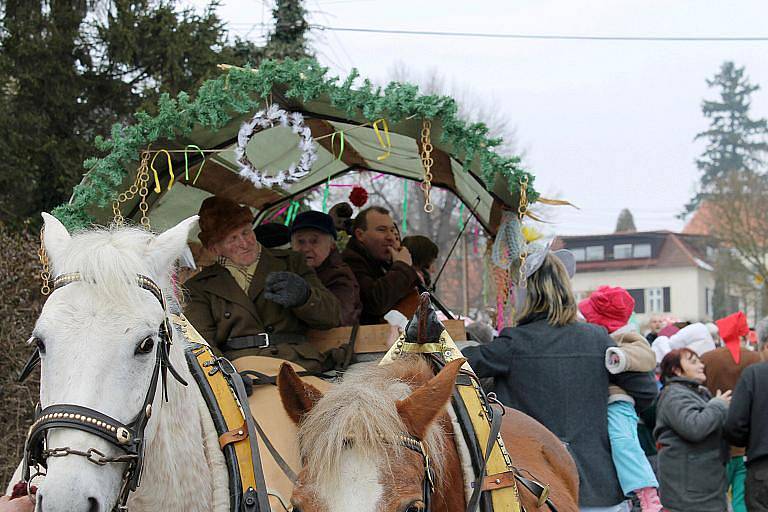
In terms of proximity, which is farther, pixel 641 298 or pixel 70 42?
pixel 641 298

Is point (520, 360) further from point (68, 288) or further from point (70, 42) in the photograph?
point (70, 42)

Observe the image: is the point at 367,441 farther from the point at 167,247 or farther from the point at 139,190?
the point at 139,190

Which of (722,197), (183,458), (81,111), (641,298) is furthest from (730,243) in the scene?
(183,458)

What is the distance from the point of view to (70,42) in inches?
409

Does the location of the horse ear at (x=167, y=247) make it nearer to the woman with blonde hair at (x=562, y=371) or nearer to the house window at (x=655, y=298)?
the woman with blonde hair at (x=562, y=371)

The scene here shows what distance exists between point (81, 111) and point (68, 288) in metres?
8.81

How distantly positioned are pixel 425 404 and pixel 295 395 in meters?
0.41

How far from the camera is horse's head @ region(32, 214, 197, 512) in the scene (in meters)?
2.20

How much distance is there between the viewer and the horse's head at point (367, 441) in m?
2.24

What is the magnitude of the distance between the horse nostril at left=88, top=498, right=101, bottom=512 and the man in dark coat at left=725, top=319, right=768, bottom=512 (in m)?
4.60

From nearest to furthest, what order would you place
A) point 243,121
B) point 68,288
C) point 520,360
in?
point 68,288, point 243,121, point 520,360

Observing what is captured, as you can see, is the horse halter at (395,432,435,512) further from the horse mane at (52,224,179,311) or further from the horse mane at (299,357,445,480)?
the horse mane at (52,224,179,311)

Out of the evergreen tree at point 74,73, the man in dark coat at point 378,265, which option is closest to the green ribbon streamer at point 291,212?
the man in dark coat at point 378,265

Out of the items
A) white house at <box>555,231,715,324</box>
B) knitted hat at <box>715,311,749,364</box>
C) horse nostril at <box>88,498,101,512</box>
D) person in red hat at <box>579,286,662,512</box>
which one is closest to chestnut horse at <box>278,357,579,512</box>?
horse nostril at <box>88,498,101,512</box>
